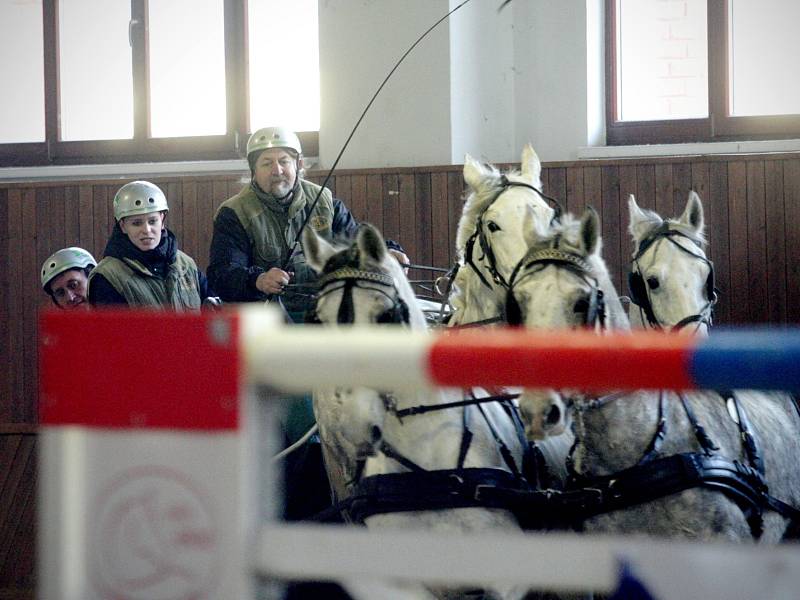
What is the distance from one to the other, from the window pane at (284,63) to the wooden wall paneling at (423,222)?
97 cm

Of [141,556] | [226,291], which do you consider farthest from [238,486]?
[226,291]

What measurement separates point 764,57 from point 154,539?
6428 mm

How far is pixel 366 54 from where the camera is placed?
695 centimetres

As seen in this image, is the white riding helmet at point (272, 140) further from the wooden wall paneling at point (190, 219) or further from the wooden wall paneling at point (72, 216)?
the wooden wall paneling at point (72, 216)

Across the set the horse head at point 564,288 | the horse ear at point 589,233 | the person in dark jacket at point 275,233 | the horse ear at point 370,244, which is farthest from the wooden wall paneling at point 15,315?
the horse ear at point 589,233

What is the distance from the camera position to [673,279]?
152 inches

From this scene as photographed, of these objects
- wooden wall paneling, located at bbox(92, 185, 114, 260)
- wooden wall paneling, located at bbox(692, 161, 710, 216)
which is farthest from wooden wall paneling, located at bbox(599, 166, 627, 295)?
wooden wall paneling, located at bbox(92, 185, 114, 260)

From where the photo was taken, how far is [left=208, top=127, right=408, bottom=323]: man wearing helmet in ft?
14.9

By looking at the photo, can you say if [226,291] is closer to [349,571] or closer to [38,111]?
[349,571]

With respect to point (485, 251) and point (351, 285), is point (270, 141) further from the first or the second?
point (351, 285)

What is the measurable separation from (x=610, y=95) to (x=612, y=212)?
81 centimetres

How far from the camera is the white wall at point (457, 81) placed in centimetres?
679

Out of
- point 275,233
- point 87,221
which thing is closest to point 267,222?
point 275,233

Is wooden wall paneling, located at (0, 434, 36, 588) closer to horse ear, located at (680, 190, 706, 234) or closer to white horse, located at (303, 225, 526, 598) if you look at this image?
white horse, located at (303, 225, 526, 598)
